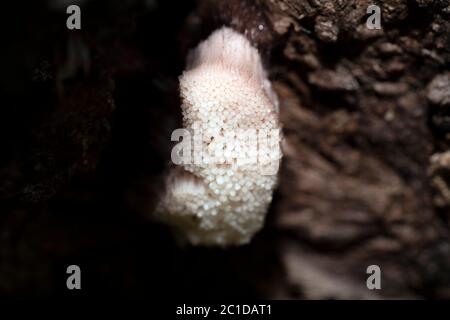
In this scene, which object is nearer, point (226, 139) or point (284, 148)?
point (226, 139)

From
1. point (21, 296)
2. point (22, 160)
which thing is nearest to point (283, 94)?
point (22, 160)

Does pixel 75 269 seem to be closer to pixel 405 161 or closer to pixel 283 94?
pixel 283 94

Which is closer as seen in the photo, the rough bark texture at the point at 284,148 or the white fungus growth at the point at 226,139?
the rough bark texture at the point at 284,148

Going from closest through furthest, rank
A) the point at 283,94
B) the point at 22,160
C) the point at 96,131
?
the point at 22,160 < the point at 96,131 < the point at 283,94

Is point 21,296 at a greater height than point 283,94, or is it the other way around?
point 283,94
